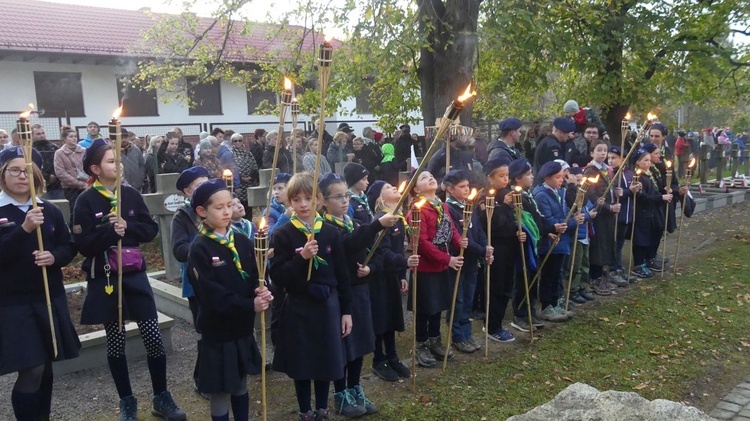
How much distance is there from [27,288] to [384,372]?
292cm

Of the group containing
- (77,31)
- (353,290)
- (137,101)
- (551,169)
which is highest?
(77,31)

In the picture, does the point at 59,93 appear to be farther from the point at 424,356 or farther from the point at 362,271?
the point at 362,271

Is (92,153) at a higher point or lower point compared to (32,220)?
higher

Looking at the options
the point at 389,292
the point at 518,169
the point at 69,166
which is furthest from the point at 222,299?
the point at 69,166

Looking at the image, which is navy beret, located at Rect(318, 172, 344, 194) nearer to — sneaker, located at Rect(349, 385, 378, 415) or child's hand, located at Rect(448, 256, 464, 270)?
child's hand, located at Rect(448, 256, 464, 270)

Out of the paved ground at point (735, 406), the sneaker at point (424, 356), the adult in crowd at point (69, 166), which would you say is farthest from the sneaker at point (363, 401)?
the adult in crowd at point (69, 166)

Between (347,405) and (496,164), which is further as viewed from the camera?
(496,164)

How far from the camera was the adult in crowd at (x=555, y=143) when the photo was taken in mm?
9297

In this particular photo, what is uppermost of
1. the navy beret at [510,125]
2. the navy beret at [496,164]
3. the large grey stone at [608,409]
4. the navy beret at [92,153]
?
the navy beret at [510,125]

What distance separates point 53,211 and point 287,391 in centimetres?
238

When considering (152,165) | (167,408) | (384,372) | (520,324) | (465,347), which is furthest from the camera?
(152,165)

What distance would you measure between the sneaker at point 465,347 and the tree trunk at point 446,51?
4853mm

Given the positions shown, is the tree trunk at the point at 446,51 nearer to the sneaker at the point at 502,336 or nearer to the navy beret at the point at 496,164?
the navy beret at the point at 496,164

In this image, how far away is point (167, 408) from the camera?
4840mm
